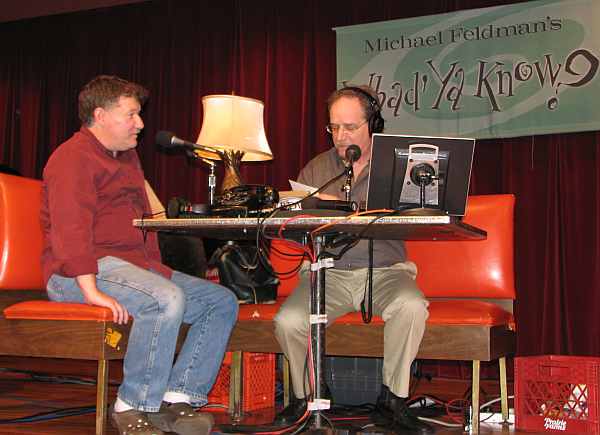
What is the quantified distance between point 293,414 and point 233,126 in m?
1.43

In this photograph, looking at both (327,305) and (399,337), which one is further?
(327,305)

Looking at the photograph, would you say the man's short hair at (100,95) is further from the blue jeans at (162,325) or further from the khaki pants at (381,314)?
the khaki pants at (381,314)

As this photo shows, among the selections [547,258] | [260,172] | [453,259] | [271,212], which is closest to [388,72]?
[260,172]

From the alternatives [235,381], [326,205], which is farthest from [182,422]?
[326,205]

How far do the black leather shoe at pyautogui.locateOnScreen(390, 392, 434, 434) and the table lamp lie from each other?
1332 mm

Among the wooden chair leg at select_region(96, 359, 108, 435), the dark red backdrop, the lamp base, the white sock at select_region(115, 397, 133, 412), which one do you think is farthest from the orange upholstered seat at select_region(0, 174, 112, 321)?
the dark red backdrop

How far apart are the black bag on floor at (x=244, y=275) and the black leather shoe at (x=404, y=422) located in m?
0.83

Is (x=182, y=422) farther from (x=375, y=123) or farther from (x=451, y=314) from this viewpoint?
(x=375, y=123)

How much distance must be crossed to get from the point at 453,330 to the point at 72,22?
4.63 metres

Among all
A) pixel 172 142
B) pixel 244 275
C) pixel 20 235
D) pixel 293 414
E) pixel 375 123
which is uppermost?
pixel 375 123

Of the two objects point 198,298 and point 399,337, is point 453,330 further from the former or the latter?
point 198,298

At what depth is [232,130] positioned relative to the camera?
3.43 m

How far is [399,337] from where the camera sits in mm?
2438

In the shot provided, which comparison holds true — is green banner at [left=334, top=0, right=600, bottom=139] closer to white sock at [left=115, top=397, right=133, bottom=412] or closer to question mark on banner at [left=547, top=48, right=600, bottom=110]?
question mark on banner at [left=547, top=48, right=600, bottom=110]
